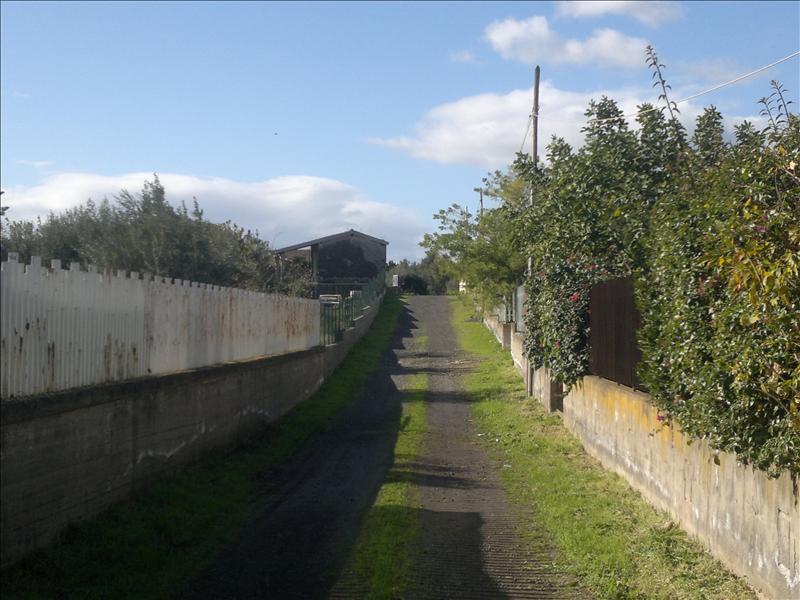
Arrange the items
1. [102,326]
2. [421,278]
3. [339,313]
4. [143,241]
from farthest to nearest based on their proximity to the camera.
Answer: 1. [421,278]
2. [339,313]
3. [143,241]
4. [102,326]

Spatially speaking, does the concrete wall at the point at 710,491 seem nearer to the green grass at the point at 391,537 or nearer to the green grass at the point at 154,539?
the green grass at the point at 391,537

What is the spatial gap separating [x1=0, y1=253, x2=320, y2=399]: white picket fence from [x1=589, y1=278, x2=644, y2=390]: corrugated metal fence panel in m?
6.14

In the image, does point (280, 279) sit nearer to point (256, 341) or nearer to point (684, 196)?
point (256, 341)

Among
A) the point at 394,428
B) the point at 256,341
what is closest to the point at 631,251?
the point at 394,428

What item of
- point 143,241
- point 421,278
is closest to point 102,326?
point 143,241

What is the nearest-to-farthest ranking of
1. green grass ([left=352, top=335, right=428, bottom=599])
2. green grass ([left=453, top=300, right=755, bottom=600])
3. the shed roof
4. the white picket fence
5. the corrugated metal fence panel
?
1. green grass ([left=453, top=300, right=755, bottom=600])
2. green grass ([left=352, top=335, right=428, bottom=599])
3. the white picket fence
4. the corrugated metal fence panel
5. the shed roof

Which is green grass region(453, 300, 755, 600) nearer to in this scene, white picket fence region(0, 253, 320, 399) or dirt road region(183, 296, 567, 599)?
dirt road region(183, 296, 567, 599)

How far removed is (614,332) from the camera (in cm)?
1380

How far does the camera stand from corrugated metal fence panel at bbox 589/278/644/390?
Result: 1241cm

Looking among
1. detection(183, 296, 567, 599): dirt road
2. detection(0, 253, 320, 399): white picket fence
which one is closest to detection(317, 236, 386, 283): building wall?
detection(183, 296, 567, 599): dirt road

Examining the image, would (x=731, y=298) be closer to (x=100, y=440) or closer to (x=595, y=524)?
(x=595, y=524)

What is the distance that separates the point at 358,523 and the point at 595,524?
252 cm

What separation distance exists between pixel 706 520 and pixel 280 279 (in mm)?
26177

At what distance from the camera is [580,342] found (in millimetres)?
16719
